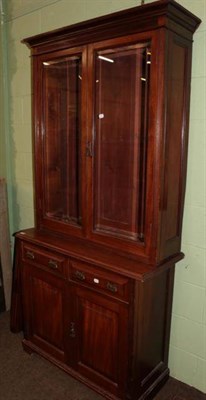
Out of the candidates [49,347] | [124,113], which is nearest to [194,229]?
[124,113]

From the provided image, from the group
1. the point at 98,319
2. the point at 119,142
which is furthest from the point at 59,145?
the point at 98,319

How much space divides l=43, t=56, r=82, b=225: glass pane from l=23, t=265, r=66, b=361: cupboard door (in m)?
0.41

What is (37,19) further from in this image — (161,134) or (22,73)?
(161,134)

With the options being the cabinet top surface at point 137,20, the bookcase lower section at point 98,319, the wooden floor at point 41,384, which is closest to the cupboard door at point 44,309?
the bookcase lower section at point 98,319

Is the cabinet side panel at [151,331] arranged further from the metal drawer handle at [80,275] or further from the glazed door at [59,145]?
the glazed door at [59,145]

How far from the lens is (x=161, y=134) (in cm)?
151

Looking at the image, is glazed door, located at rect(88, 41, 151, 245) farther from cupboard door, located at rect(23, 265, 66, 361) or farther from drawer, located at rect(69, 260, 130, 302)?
cupboard door, located at rect(23, 265, 66, 361)

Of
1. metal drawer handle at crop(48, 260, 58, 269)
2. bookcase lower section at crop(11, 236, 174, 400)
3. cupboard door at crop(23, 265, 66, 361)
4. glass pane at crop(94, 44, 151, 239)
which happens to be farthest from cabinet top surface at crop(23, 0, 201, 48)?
cupboard door at crop(23, 265, 66, 361)

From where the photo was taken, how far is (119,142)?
1.88 meters

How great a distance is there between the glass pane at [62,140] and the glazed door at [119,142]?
0.20m

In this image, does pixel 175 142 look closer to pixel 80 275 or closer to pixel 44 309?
pixel 80 275

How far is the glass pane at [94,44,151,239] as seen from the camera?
1736 mm

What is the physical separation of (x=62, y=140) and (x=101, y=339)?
49.7 inches

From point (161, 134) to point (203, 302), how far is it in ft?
3.33
